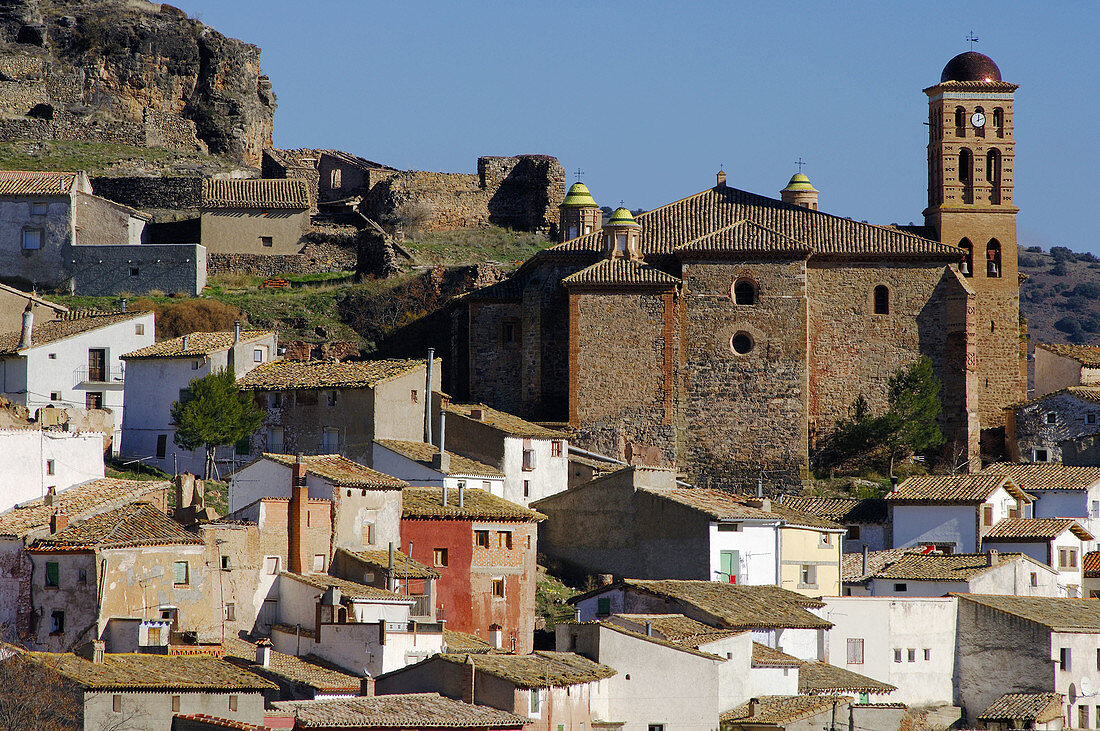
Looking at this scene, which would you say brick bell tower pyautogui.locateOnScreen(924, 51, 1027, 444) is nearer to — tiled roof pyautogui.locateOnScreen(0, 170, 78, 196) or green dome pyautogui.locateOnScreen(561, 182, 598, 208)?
green dome pyautogui.locateOnScreen(561, 182, 598, 208)

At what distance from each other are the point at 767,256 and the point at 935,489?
9.43m

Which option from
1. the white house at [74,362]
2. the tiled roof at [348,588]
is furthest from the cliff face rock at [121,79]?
the tiled roof at [348,588]

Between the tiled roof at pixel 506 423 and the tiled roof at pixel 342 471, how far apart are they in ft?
21.3

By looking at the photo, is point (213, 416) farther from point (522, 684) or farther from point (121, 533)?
point (522, 684)

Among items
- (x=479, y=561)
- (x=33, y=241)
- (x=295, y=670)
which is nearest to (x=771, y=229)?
(x=479, y=561)

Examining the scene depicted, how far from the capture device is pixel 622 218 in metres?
59.1

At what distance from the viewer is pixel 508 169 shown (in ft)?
240

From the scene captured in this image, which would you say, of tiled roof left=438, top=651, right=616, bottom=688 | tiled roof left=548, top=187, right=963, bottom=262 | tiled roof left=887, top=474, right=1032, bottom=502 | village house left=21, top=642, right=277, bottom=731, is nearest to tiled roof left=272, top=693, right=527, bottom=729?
tiled roof left=438, top=651, right=616, bottom=688

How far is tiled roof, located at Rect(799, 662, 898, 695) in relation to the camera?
130 ft

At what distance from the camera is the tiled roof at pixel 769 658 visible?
38.8 metres

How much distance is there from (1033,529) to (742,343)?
423 inches

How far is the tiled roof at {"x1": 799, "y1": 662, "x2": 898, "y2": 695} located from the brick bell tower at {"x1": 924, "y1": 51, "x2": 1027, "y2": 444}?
21.3m

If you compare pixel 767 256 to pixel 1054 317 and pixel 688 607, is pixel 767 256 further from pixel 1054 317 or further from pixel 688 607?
pixel 1054 317

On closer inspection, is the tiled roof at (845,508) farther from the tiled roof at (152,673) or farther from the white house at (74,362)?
the tiled roof at (152,673)
